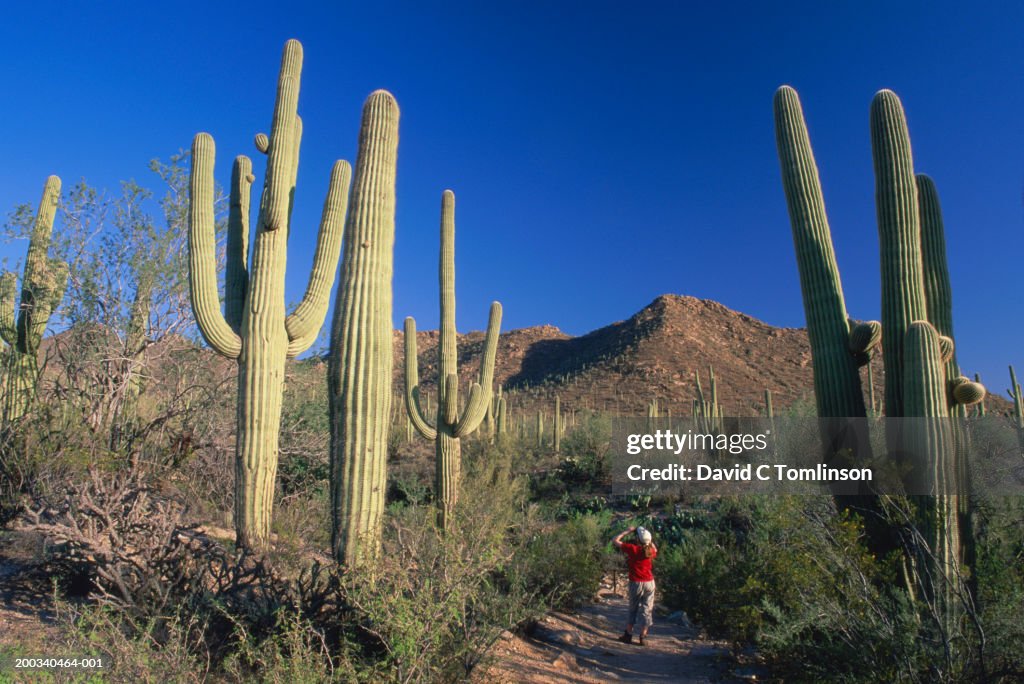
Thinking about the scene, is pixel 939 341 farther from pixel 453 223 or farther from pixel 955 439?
pixel 453 223

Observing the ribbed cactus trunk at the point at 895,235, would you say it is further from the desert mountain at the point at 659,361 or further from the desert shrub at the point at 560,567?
the desert mountain at the point at 659,361

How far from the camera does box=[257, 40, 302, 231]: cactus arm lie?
7.76 m

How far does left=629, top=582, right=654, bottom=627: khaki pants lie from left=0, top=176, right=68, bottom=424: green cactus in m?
8.71

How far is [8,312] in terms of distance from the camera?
1062 centimetres

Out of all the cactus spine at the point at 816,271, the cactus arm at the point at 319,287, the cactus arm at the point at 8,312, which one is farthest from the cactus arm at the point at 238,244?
the cactus spine at the point at 816,271

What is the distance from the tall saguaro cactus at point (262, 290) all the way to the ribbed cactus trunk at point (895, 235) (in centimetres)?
623

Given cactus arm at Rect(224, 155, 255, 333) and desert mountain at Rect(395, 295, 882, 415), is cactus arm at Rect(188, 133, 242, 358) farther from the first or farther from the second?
desert mountain at Rect(395, 295, 882, 415)

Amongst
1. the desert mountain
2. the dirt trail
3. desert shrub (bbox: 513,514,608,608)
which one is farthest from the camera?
the desert mountain

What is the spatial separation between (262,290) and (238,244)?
48.8 inches

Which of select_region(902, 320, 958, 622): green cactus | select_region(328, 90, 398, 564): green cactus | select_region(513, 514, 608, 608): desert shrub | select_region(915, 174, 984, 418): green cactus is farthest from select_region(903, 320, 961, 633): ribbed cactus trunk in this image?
select_region(328, 90, 398, 564): green cactus

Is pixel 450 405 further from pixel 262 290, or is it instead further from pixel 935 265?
pixel 935 265

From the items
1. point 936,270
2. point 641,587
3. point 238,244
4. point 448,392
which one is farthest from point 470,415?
point 936,270

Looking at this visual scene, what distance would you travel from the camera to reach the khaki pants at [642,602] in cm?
732

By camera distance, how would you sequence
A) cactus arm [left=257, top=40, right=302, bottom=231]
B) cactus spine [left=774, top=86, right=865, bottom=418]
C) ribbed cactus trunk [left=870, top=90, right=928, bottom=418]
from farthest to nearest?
cactus arm [left=257, top=40, right=302, bottom=231] → cactus spine [left=774, top=86, right=865, bottom=418] → ribbed cactus trunk [left=870, top=90, right=928, bottom=418]
